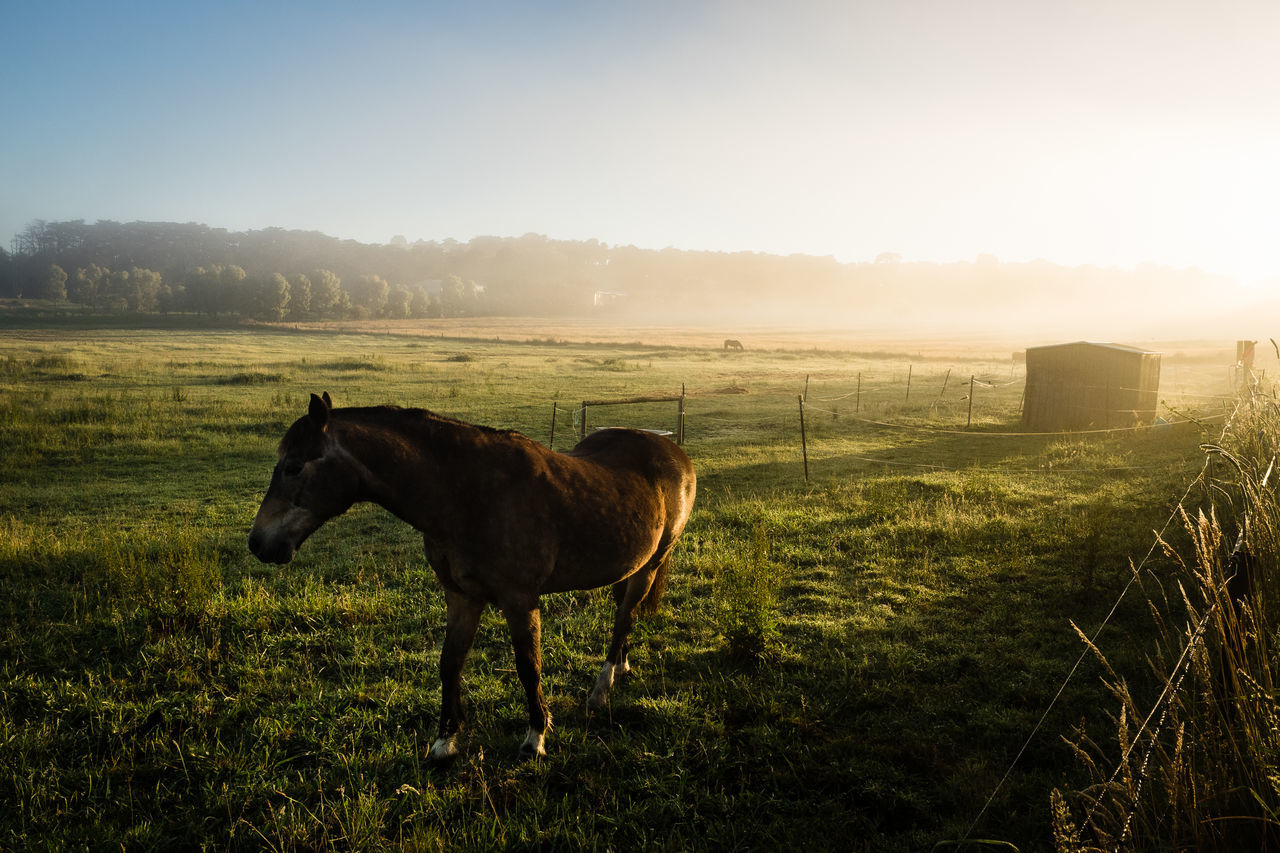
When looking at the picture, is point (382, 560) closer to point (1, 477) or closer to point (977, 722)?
point (977, 722)

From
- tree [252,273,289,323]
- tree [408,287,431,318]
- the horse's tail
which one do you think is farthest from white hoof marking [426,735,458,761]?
tree [408,287,431,318]

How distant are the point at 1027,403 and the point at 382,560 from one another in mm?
20922

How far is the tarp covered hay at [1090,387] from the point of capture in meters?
19.3

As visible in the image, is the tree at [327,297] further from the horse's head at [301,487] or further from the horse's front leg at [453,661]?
the horse's head at [301,487]

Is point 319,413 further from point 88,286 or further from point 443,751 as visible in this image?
point 88,286

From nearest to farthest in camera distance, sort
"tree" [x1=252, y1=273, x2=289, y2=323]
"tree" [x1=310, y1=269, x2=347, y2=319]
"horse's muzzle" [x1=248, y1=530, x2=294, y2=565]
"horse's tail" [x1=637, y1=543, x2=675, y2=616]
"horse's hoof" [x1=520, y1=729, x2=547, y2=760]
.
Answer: "horse's muzzle" [x1=248, y1=530, x2=294, y2=565] → "horse's hoof" [x1=520, y1=729, x2=547, y2=760] → "horse's tail" [x1=637, y1=543, x2=675, y2=616] → "tree" [x1=252, y1=273, x2=289, y2=323] → "tree" [x1=310, y1=269, x2=347, y2=319]

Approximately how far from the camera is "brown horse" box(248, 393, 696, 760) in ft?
12.0

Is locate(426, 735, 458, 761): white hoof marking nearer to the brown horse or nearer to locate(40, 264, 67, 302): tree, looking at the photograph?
the brown horse

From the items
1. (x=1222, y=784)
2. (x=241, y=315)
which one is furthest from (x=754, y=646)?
(x=241, y=315)

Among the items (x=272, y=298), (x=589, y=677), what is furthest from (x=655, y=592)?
(x=272, y=298)

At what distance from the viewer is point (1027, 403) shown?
2150cm

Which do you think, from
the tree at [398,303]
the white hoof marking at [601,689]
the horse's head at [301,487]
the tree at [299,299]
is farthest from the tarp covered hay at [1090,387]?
the tree at [398,303]

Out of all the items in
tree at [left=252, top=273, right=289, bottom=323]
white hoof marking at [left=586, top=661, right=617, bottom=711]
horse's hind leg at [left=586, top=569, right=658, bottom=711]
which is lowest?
white hoof marking at [left=586, top=661, right=617, bottom=711]

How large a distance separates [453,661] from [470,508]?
1.18m
